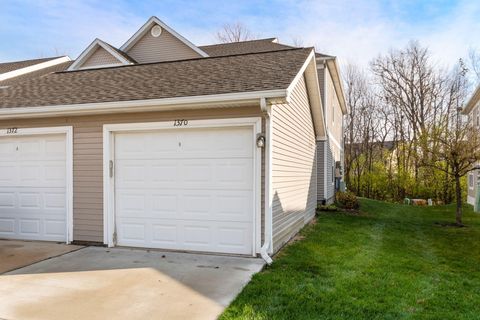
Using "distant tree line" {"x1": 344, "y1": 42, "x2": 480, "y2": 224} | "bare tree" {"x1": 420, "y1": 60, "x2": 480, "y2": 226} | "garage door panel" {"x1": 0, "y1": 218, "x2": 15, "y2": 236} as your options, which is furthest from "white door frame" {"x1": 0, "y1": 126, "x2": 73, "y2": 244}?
"distant tree line" {"x1": 344, "y1": 42, "x2": 480, "y2": 224}

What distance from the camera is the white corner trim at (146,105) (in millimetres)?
5914

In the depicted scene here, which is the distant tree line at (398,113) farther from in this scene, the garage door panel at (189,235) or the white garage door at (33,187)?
the white garage door at (33,187)

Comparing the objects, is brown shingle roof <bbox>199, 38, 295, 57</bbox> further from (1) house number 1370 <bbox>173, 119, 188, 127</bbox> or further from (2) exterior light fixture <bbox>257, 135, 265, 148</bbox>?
(2) exterior light fixture <bbox>257, 135, 265, 148</bbox>

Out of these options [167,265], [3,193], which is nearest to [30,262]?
[167,265]

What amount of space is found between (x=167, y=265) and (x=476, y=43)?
26.7m

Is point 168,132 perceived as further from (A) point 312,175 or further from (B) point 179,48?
(B) point 179,48

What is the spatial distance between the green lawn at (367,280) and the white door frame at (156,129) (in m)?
0.89

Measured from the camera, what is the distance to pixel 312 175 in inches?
458

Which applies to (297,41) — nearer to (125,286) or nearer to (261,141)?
(261,141)

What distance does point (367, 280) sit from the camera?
5188mm

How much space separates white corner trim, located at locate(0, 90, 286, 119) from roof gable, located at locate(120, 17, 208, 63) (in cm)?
715

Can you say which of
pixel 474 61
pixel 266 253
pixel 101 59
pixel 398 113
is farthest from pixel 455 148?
pixel 474 61

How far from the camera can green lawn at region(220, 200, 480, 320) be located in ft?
13.3

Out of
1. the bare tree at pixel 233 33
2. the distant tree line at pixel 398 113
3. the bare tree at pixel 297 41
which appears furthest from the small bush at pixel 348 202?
the bare tree at pixel 233 33
